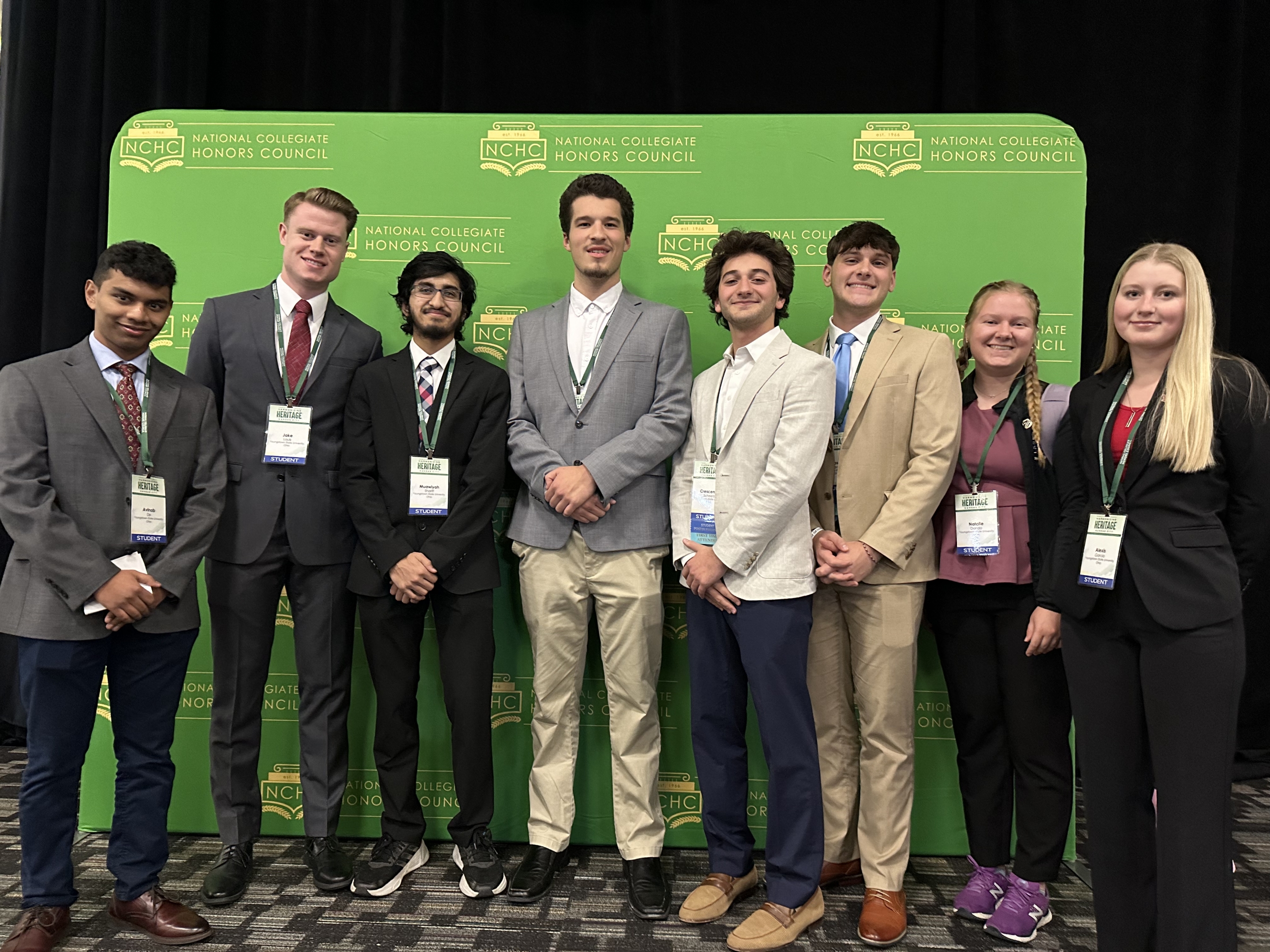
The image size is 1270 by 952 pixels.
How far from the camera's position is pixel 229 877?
98.2 inches

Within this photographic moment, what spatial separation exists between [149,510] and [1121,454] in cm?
250

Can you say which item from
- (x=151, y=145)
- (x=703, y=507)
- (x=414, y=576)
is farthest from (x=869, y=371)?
(x=151, y=145)

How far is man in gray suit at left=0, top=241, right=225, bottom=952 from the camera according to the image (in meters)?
2.11

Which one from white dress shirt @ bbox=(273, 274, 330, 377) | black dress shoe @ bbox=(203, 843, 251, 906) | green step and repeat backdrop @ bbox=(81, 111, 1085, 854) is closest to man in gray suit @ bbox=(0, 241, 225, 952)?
black dress shoe @ bbox=(203, 843, 251, 906)

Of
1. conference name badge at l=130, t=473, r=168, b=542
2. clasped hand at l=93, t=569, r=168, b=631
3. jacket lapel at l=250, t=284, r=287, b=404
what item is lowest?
clasped hand at l=93, t=569, r=168, b=631

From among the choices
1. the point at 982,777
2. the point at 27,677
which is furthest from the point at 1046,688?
the point at 27,677

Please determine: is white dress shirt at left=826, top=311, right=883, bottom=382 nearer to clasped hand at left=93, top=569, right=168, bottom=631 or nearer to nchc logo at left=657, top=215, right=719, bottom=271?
nchc logo at left=657, top=215, right=719, bottom=271

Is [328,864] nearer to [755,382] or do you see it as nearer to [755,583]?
[755,583]

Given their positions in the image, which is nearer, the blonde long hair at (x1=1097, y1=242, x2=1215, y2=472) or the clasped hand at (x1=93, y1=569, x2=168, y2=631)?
the blonde long hair at (x1=1097, y1=242, x2=1215, y2=472)

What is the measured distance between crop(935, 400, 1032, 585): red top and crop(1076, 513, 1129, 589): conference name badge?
455 millimetres

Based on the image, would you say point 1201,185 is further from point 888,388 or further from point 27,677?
point 27,677

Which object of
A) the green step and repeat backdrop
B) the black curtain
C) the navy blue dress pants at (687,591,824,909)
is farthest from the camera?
the black curtain

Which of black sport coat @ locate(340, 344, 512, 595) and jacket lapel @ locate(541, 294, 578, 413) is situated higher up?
jacket lapel @ locate(541, 294, 578, 413)

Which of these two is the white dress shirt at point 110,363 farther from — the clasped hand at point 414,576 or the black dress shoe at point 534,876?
the black dress shoe at point 534,876
